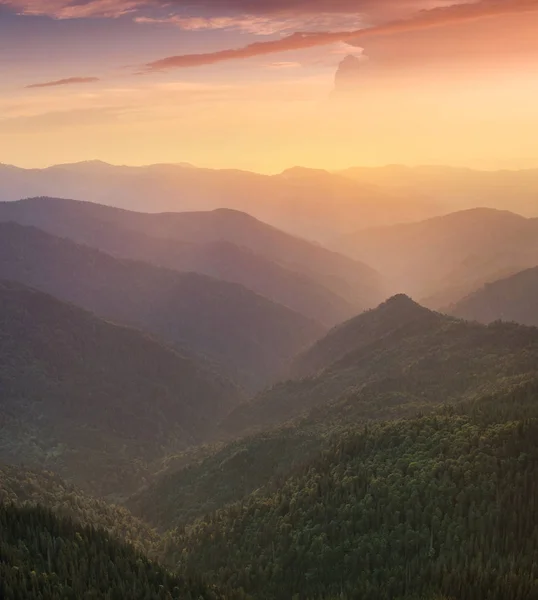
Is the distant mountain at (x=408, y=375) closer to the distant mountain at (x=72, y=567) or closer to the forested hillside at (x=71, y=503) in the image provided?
the forested hillside at (x=71, y=503)

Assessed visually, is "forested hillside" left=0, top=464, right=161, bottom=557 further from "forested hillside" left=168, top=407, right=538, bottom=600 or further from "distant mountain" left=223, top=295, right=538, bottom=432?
"distant mountain" left=223, top=295, right=538, bottom=432

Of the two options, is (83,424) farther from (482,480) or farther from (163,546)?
(482,480)

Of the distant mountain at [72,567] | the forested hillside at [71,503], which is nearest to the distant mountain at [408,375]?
the forested hillside at [71,503]

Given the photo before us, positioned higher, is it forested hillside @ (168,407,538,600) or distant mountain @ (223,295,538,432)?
forested hillside @ (168,407,538,600)

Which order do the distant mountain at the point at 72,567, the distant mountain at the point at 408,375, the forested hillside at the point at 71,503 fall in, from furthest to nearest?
the distant mountain at the point at 408,375
the forested hillside at the point at 71,503
the distant mountain at the point at 72,567

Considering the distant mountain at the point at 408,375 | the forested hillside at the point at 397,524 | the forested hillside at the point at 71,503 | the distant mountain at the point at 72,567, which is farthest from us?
the distant mountain at the point at 408,375

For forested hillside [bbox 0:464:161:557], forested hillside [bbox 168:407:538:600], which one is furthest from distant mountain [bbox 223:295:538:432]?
forested hillside [bbox 0:464:161:557]
